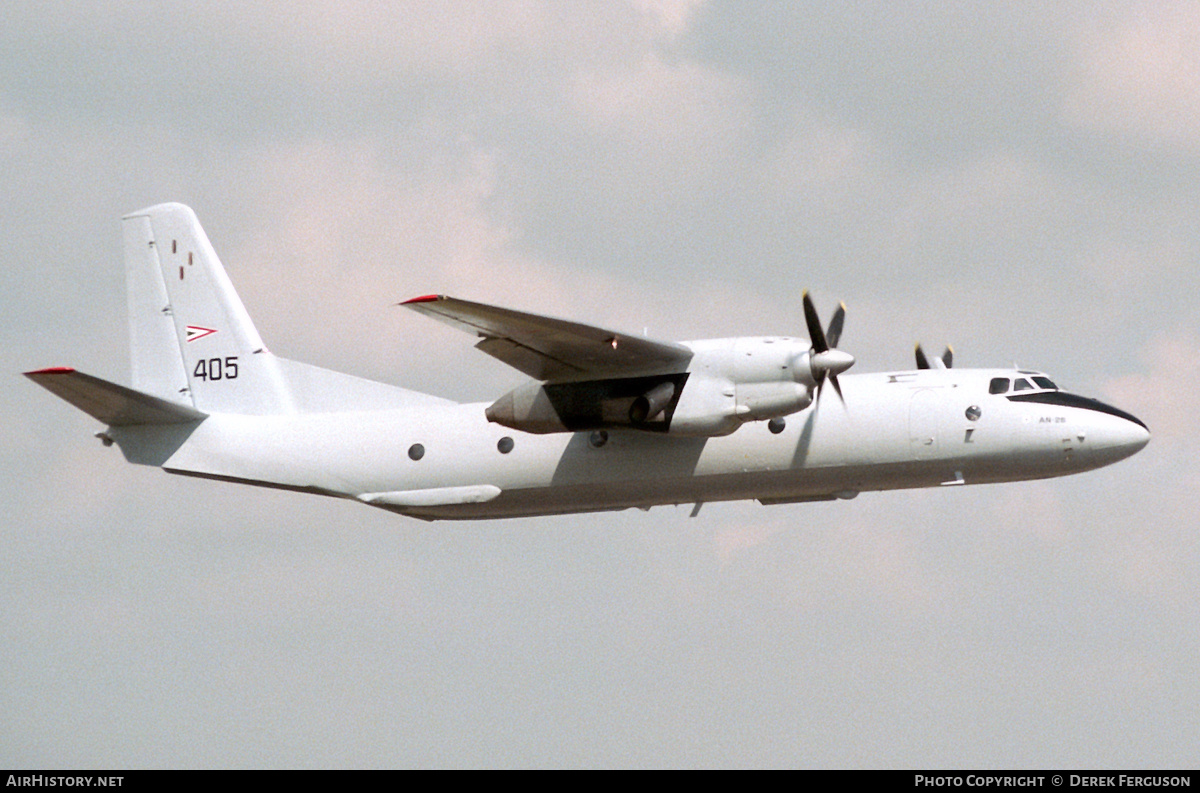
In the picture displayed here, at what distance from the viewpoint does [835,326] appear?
3058 cm

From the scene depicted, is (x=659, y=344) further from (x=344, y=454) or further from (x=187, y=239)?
(x=187, y=239)

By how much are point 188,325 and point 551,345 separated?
1100cm

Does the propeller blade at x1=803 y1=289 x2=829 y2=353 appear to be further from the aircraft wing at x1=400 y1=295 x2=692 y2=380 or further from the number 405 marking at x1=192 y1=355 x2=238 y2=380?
the number 405 marking at x1=192 y1=355 x2=238 y2=380

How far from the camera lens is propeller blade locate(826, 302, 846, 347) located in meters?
30.5

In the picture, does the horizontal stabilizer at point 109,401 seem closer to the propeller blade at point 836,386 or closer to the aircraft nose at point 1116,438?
the propeller blade at point 836,386

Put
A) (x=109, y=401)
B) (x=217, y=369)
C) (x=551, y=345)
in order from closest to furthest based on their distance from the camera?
(x=551, y=345)
(x=109, y=401)
(x=217, y=369)

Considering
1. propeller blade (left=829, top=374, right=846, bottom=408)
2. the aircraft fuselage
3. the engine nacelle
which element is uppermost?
A: propeller blade (left=829, top=374, right=846, bottom=408)

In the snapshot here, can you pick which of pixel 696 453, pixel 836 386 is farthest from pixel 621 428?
pixel 836 386

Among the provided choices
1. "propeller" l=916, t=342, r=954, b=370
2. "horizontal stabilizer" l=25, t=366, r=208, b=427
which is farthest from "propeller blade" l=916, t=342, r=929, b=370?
"horizontal stabilizer" l=25, t=366, r=208, b=427

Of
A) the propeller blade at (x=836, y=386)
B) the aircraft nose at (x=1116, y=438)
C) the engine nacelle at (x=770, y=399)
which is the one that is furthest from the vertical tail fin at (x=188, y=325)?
the aircraft nose at (x=1116, y=438)

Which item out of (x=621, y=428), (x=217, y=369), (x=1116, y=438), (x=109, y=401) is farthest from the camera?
(x=217, y=369)

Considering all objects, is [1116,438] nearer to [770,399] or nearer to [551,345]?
[770,399]

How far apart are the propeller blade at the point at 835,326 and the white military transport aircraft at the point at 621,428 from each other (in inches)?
2.1

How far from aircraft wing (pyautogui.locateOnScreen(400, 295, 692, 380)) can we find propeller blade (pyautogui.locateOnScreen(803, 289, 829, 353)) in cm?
210
